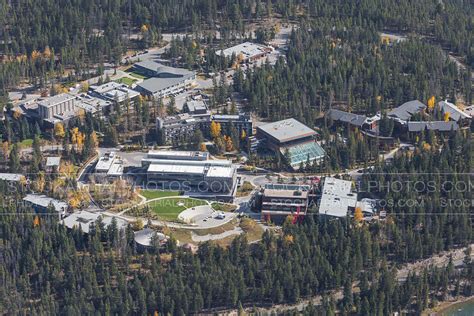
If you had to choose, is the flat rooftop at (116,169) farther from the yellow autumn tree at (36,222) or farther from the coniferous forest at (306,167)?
the yellow autumn tree at (36,222)

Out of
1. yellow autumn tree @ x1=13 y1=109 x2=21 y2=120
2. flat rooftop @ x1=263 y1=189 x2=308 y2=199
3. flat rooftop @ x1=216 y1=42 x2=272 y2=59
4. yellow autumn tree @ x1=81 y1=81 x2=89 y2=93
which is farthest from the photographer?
flat rooftop @ x1=216 y1=42 x2=272 y2=59

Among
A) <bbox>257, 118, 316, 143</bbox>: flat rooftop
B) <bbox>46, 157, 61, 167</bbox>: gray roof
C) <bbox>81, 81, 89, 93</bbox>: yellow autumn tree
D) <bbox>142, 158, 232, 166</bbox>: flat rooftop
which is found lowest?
<bbox>46, 157, 61, 167</bbox>: gray roof

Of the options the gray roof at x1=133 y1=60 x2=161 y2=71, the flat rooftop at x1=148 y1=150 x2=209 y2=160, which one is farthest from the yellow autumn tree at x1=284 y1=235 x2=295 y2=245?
the gray roof at x1=133 y1=60 x2=161 y2=71

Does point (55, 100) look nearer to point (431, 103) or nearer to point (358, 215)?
point (358, 215)

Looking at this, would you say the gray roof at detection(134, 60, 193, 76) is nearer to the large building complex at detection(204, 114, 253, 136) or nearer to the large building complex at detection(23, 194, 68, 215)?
the large building complex at detection(204, 114, 253, 136)

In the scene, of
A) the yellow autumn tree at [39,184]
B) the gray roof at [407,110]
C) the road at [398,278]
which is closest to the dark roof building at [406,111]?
the gray roof at [407,110]

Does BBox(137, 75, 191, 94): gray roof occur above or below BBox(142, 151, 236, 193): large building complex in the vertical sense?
above
